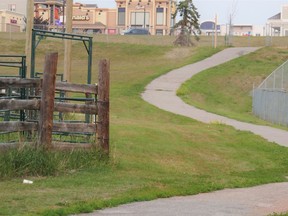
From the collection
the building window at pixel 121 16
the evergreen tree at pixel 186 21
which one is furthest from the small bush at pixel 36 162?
the building window at pixel 121 16

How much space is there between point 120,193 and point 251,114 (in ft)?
95.3

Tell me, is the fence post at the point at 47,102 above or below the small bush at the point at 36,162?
above

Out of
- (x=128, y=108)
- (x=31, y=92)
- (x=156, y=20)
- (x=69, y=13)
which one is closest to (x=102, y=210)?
(x=31, y=92)

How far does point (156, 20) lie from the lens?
13100 cm

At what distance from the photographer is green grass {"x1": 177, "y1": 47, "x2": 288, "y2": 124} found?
4084cm

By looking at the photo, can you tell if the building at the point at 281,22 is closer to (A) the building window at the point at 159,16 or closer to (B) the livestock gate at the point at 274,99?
(A) the building window at the point at 159,16

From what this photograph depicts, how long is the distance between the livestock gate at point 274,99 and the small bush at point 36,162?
2222 cm

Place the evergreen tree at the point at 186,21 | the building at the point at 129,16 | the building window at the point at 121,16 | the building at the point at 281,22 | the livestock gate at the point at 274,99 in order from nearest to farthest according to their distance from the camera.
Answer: the livestock gate at the point at 274,99 → the evergreen tree at the point at 186,21 → the building at the point at 281,22 → the building at the point at 129,16 → the building window at the point at 121,16

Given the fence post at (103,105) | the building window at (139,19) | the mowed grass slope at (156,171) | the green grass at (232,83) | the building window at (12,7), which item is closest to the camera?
the mowed grass slope at (156,171)

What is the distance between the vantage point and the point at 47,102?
39.6 ft

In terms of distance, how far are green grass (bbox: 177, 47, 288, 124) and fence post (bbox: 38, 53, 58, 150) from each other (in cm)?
2433

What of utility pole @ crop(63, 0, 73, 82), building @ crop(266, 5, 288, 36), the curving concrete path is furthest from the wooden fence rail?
building @ crop(266, 5, 288, 36)

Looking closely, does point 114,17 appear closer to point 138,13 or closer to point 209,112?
point 138,13

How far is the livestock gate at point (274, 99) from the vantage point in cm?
3425
